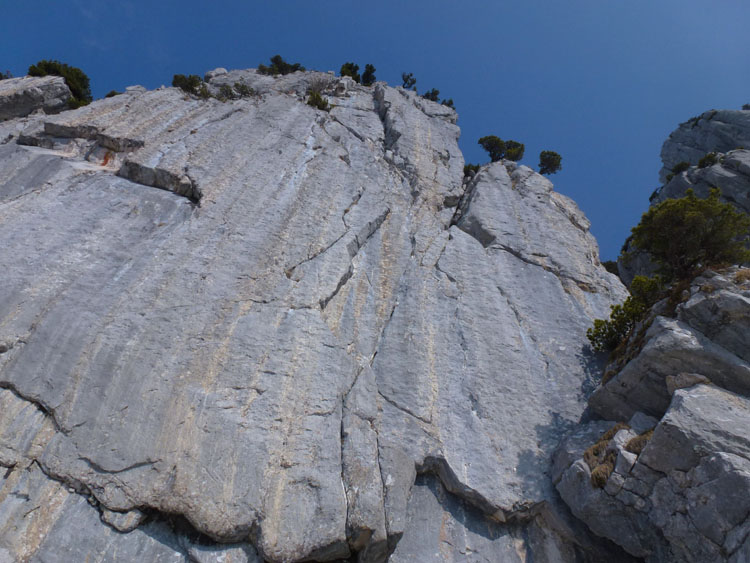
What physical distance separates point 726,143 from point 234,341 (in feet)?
206

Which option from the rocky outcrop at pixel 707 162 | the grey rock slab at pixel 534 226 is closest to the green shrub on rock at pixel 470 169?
the grey rock slab at pixel 534 226

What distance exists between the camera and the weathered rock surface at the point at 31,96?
23.5 metres

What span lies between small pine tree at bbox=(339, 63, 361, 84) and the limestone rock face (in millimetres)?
27497

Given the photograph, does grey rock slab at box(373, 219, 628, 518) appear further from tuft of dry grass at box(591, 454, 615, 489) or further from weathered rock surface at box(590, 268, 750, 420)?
weathered rock surface at box(590, 268, 750, 420)

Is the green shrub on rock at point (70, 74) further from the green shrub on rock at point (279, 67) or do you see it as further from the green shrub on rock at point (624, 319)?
the green shrub on rock at point (624, 319)

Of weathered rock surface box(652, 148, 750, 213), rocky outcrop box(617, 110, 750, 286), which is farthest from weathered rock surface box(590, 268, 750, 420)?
weathered rock surface box(652, 148, 750, 213)

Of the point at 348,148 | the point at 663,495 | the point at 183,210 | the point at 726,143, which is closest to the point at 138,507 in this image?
the point at 183,210

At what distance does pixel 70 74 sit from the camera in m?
29.9

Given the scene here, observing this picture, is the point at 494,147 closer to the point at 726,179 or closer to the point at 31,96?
the point at 726,179

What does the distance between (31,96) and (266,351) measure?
2348 centimetres

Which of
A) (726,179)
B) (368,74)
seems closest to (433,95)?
(368,74)

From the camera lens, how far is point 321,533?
9758mm

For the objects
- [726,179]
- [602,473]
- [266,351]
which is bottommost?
[266,351]

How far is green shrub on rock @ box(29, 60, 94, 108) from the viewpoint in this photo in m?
29.5
